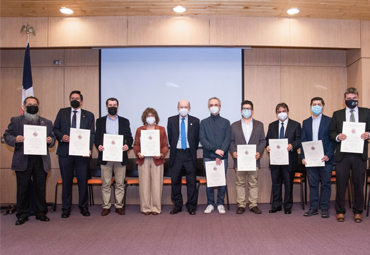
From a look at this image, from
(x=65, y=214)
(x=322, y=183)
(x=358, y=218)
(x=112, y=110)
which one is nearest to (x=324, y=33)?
(x=322, y=183)

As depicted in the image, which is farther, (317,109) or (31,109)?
(317,109)

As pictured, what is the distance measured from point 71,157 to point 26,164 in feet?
1.96

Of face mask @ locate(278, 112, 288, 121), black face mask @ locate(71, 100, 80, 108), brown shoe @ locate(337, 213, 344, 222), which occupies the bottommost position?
brown shoe @ locate(337, 213, 344, 222)

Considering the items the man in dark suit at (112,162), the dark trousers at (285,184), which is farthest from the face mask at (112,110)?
the dark trousers at (285,184)

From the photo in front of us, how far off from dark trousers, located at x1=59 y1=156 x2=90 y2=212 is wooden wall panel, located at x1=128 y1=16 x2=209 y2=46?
229 centimetres

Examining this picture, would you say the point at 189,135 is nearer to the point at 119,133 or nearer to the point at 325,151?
the point at 119,133

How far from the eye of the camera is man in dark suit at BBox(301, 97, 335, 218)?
4227 millimetres

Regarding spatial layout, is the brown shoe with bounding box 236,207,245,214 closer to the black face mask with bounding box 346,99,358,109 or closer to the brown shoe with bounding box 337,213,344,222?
the brown shoe with bounding box 337,213,344,222

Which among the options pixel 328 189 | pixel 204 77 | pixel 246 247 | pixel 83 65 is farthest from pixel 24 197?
pixel 328 189

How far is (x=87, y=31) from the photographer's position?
529 cm

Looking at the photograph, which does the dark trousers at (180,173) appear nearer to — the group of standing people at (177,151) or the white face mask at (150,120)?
the group of standing people at (177,151)

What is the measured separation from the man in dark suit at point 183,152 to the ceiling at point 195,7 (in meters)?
1.72

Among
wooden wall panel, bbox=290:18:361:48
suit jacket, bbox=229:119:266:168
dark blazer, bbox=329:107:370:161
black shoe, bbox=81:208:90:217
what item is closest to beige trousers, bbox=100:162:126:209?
black shoe, bbox=81:208:90:217

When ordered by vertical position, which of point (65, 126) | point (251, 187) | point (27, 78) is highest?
point (27, 78)
